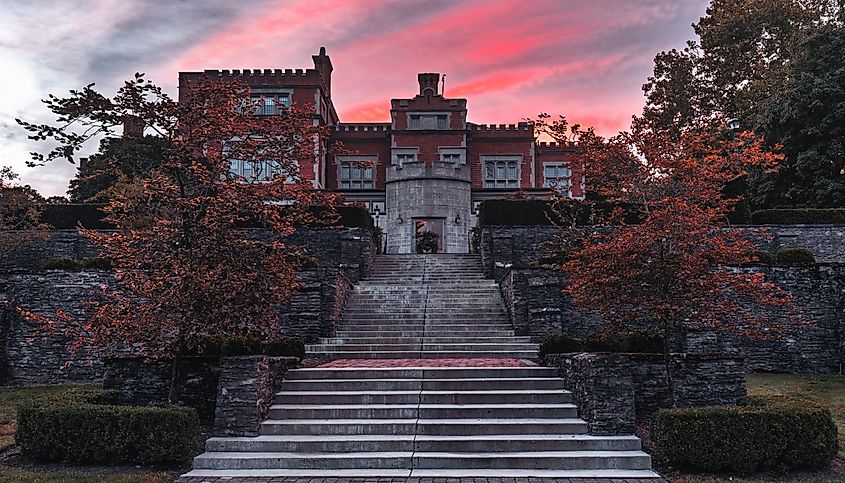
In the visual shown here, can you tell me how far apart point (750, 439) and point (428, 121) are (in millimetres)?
35801

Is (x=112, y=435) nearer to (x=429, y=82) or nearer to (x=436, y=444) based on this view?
(x=436, y=444)

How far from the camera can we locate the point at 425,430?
32.4 feet

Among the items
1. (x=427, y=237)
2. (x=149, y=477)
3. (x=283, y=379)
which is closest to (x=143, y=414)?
(x=149, y=477)

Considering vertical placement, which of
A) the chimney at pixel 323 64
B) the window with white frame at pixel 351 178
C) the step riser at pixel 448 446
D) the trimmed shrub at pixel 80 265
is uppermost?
the chimney at pixel 323 64

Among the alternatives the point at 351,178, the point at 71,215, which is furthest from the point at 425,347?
the point at 351,178

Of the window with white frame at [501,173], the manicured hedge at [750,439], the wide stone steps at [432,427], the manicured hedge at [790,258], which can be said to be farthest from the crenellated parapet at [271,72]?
the manicured hedge at [750,439]

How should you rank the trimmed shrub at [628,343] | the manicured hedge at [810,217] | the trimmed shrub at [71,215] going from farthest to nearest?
1. the trimmed shrub at [71,215]
2. the manicured hedge at [810,217]
3. the trimmed shrub at [628,343]

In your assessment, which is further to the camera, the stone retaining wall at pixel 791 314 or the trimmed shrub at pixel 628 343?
the stone retaining wall at pixel 791 314

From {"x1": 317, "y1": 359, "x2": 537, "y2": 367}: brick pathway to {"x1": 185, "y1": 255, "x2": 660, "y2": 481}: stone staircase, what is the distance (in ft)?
0.08

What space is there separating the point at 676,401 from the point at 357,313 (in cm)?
943

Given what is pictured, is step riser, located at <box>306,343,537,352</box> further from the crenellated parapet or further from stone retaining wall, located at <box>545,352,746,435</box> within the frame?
the crenellated parapet

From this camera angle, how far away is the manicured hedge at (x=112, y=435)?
30.0 feet

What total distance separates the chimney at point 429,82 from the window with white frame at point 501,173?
269 inches

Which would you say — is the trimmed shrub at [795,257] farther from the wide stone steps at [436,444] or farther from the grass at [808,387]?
the wide stone steps at [436,444]
